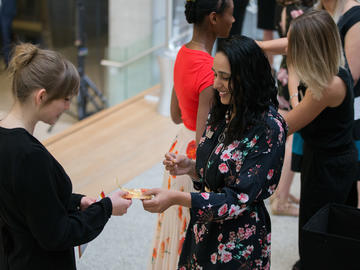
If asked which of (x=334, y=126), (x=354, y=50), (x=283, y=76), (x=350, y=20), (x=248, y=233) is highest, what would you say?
(x=350, y=20)

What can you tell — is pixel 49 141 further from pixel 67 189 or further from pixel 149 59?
pixel 67 189

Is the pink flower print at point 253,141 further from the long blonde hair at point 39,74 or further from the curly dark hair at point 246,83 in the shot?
the long blonde hair at point 39,74

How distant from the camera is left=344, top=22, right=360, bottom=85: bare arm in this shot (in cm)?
296

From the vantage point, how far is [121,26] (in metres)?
6.40

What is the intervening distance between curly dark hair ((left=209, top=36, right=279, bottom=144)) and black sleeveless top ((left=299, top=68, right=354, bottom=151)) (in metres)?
0.66

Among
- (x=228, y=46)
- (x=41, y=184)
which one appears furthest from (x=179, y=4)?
(x=41, y=184)

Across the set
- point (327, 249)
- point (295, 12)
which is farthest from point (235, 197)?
point (295, 12)

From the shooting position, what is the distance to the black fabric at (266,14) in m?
5.32

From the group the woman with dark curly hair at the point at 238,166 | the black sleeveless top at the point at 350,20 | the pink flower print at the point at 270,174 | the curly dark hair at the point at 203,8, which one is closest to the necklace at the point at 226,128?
the woman with dark curly hair at the point at 238,166

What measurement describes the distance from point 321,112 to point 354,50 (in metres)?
0.76

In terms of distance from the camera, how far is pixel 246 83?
1834 millimetres

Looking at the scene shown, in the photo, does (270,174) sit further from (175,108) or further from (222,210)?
(175,108)

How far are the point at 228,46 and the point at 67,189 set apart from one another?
32.0 inches

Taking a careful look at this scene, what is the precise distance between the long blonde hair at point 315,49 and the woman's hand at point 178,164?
0.70 metres
